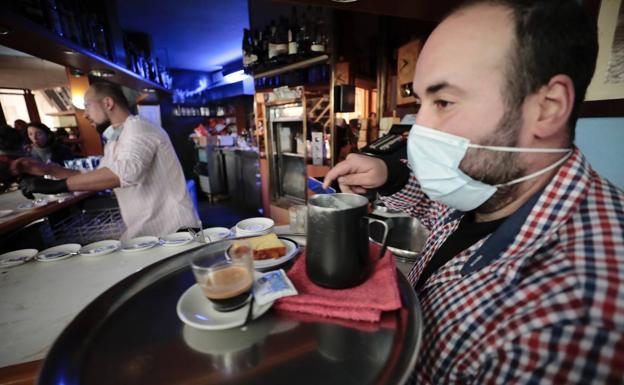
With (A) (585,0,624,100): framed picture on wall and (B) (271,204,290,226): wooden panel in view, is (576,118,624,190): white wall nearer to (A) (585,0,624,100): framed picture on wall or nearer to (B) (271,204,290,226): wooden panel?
(A) (585,0,624,100): framed picture on wall

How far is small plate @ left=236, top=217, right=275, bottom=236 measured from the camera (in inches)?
54.1

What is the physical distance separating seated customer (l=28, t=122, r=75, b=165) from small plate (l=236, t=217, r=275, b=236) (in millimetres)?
3355

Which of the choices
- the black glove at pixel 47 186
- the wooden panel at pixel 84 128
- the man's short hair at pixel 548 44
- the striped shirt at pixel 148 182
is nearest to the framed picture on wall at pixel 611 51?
the man's short hair at pixel 548 44

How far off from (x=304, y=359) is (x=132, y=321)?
42cm

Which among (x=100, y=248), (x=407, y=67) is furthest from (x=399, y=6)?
(x=100, y=248)

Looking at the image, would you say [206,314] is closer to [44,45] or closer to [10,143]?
[44,45]

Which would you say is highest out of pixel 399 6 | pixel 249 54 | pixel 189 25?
A: pixel 189 25

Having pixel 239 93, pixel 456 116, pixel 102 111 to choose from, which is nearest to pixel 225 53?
pixel 239 93

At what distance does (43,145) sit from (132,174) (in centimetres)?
261

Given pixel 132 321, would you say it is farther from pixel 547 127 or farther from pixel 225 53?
pixel 225 53

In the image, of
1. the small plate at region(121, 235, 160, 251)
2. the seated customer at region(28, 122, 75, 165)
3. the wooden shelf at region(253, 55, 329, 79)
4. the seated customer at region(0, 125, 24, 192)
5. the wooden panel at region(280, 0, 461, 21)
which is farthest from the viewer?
the wooden shelf at region(253, 55, 329, 79)

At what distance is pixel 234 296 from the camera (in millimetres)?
626

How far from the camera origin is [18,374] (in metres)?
0.70

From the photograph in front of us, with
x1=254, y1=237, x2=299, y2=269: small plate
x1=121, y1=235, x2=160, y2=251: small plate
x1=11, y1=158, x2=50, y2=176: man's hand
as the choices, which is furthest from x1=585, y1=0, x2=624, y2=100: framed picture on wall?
x1=11, y1=158, x2=50, y2=176: man's hand
